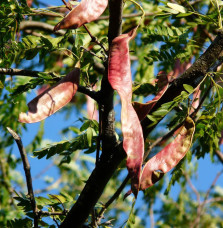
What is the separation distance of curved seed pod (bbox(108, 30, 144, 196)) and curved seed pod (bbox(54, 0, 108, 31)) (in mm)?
83

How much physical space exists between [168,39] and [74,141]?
49 centimetres

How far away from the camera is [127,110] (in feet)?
3.67

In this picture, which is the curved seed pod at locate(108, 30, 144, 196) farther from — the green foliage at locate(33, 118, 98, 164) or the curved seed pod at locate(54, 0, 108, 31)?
the green foliage at locate(33, 118, 98, 164)

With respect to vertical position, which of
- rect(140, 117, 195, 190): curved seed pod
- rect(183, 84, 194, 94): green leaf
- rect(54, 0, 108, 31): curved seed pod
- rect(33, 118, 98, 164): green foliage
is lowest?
rect(140, 117, 195, 190): curved seed pod

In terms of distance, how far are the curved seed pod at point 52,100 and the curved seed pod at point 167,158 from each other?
0.28m

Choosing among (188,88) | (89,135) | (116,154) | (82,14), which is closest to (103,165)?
(116,154)

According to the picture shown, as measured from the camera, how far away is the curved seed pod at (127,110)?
1.08m

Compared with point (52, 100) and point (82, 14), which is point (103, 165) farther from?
point (82, 14)

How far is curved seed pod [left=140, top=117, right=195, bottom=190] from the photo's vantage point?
120cm

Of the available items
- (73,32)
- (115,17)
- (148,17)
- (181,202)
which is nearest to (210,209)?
(181,202)

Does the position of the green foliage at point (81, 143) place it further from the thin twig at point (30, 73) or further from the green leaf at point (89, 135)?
the thin twig at point (30, 73)

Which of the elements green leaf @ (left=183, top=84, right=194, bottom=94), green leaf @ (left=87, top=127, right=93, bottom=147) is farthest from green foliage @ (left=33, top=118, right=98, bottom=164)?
green leaf @ (left=183, top=84, right=194, bottom=94)

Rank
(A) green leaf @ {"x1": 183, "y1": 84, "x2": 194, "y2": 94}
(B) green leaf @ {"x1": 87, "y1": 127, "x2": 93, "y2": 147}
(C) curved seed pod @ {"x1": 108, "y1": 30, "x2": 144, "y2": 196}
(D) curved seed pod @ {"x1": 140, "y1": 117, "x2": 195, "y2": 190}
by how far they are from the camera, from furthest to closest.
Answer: (B) green leaf @ {"x1": 87, "y1": 127, "x2": 93, "y2": 147} → (A) green leaf @ {"x1": 183, "y1": 84, "x2": 194, "y2": 94} → (D) curved seed pod @ {"x1": 140, "y1": 117, "x2": 195, "y2": 190} → (C) curved seed pod @ {"x1": 108, "y1": 30, "x2": 144, "y2": 196}

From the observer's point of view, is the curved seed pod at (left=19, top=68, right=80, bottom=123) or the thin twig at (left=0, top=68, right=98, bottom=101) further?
the thin twig at (left=0, top=68, right=98, bottom=101)
